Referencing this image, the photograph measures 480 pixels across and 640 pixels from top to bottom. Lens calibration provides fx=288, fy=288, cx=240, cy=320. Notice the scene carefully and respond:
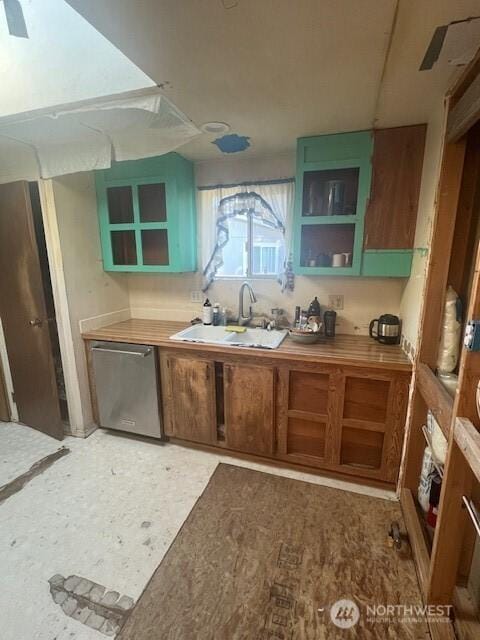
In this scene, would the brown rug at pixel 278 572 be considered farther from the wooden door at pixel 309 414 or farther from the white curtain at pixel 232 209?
the white curtain at pixel 232 209

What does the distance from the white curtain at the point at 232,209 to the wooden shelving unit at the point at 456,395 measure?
110cm

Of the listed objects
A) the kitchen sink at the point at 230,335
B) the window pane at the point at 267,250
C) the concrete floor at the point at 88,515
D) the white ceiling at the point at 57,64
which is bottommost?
the concrete floor at the point at 88,515

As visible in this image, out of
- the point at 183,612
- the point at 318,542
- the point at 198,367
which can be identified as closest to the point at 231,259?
the point at 198,367

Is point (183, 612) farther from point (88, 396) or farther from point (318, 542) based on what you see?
point (88, 396)

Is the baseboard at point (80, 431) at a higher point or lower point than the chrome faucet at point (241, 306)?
lower

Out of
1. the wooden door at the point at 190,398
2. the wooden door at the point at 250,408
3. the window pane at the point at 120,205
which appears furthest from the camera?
the window pane at the point at 120,205

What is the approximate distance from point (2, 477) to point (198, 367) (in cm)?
153

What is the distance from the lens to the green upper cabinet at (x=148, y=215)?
222 centimetres

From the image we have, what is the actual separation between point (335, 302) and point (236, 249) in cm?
93

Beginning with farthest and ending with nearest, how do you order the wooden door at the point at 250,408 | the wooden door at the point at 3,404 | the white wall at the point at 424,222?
the wooden door at the point at 3,404, the wooden door at the point at 250,408, the white wall at the point at 424,222

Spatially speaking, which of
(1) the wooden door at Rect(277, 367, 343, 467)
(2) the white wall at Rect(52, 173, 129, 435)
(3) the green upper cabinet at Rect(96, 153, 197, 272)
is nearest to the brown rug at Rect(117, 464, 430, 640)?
(1) the wooden door at Rect(277, 367, 343, 467)

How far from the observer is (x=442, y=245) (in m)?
1.36

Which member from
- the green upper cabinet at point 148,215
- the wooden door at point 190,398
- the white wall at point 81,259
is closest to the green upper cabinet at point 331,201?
the green upper cabinet at point 148,215

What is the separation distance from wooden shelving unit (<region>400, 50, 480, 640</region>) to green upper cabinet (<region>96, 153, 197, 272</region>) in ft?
5.59
